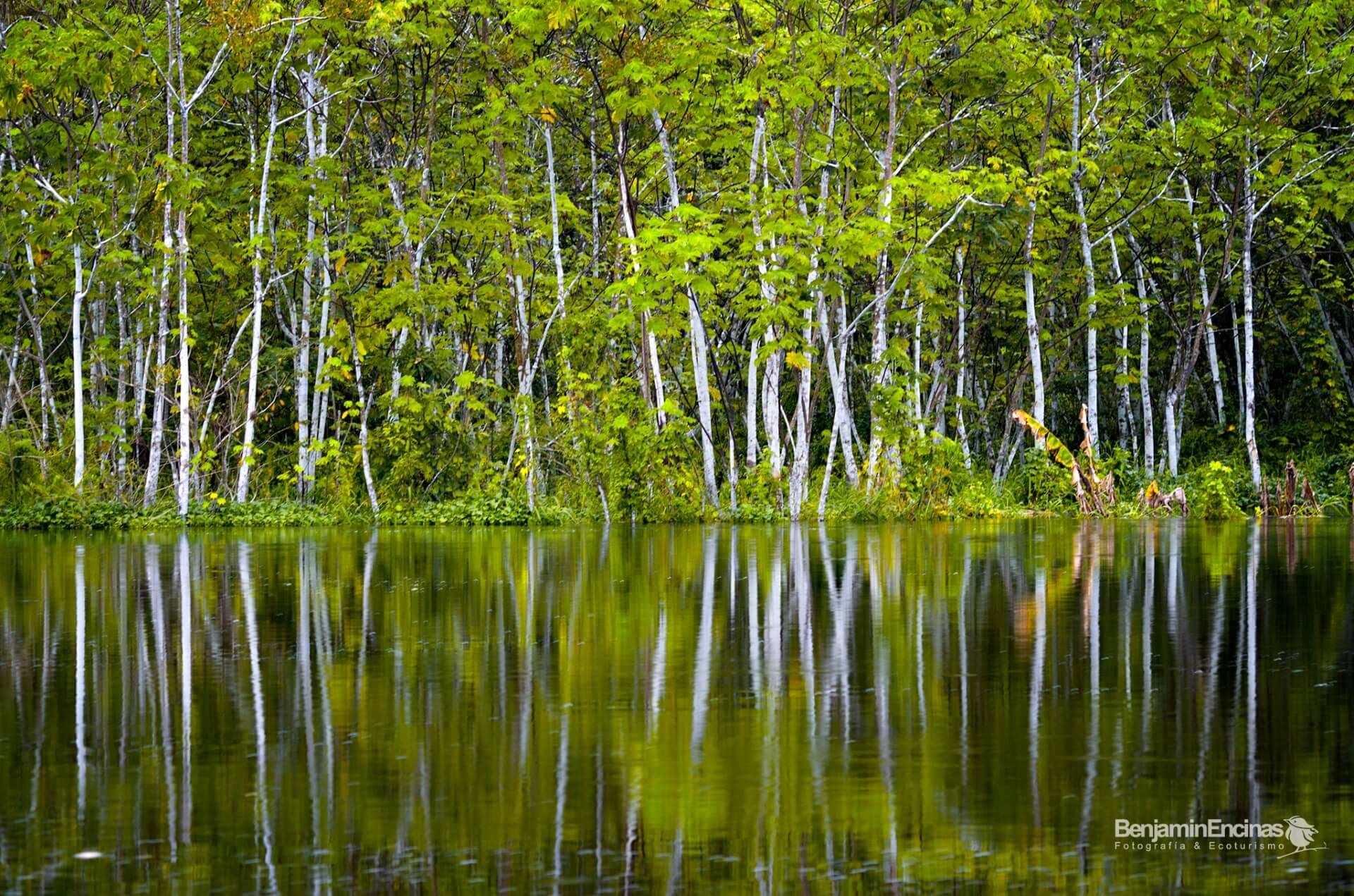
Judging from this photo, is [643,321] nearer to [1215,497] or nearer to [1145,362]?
[1215,497]

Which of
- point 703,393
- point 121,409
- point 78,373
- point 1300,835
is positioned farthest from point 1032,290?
point 1300,835

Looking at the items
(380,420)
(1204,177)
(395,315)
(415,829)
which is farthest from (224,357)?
(415,829)

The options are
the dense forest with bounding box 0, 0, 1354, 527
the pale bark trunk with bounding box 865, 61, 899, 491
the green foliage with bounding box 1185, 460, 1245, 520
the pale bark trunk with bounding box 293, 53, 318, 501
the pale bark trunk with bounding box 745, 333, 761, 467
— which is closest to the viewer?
the pale bark trunk with bounding box 865, 61, 899, 491

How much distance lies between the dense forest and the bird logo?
14792 mm

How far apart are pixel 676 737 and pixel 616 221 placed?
80.5 ft

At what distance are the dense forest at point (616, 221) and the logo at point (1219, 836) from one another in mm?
14789

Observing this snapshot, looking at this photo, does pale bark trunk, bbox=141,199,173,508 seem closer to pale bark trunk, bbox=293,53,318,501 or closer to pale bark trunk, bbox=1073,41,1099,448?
pale bark trunk, bbox=293,53,318,501

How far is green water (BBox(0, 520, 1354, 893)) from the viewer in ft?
9.30

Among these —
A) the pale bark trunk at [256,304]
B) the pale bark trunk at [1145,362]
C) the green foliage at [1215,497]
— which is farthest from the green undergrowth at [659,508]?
the pale bark trunk at [1145,362]

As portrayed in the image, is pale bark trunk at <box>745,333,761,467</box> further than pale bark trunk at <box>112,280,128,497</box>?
No

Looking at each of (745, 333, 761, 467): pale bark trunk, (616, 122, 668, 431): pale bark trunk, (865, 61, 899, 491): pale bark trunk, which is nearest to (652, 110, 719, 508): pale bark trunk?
(616, 122, 668, 431): pale bark trunk

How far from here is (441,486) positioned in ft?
70.8

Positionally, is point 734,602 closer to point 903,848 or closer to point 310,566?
point 310,566

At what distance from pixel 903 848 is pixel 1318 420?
102ft
